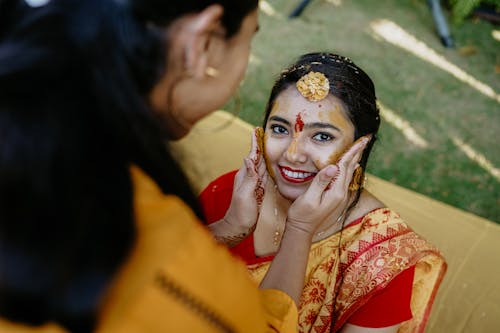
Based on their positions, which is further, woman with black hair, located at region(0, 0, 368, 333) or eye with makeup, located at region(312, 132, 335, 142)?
eye with makeup, located at region(312, 132, 335, 142)

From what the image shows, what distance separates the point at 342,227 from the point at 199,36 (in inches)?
43.8

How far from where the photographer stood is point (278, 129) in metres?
1.88

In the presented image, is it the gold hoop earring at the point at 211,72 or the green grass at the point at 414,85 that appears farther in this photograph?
the green grass at the point at 414,85

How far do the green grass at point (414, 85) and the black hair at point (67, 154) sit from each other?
8.60 ft

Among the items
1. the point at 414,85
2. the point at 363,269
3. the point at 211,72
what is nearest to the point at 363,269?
the point at 363,269

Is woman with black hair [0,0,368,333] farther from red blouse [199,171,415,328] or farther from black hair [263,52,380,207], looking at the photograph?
black hair [263,52,380,207]

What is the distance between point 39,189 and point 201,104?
0.42 meters

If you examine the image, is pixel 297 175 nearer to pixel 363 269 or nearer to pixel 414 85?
pixel 363 269

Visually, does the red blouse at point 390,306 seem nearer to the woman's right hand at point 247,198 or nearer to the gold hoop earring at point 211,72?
the woman's right hand at point 247,198

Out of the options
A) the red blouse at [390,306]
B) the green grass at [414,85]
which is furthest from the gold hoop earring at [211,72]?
the green grass at [414,85]

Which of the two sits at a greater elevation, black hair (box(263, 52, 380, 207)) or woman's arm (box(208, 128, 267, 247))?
black hair (box(263, 52, 380, 207))

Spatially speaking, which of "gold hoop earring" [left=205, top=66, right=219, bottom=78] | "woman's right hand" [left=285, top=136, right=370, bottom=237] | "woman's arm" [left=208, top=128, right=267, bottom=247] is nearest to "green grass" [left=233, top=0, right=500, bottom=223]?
"woman's arm" [left=208, top=128, right=267, bottom=247]

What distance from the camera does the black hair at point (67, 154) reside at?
2.32 ft

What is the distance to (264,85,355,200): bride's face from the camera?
1.79 meters
